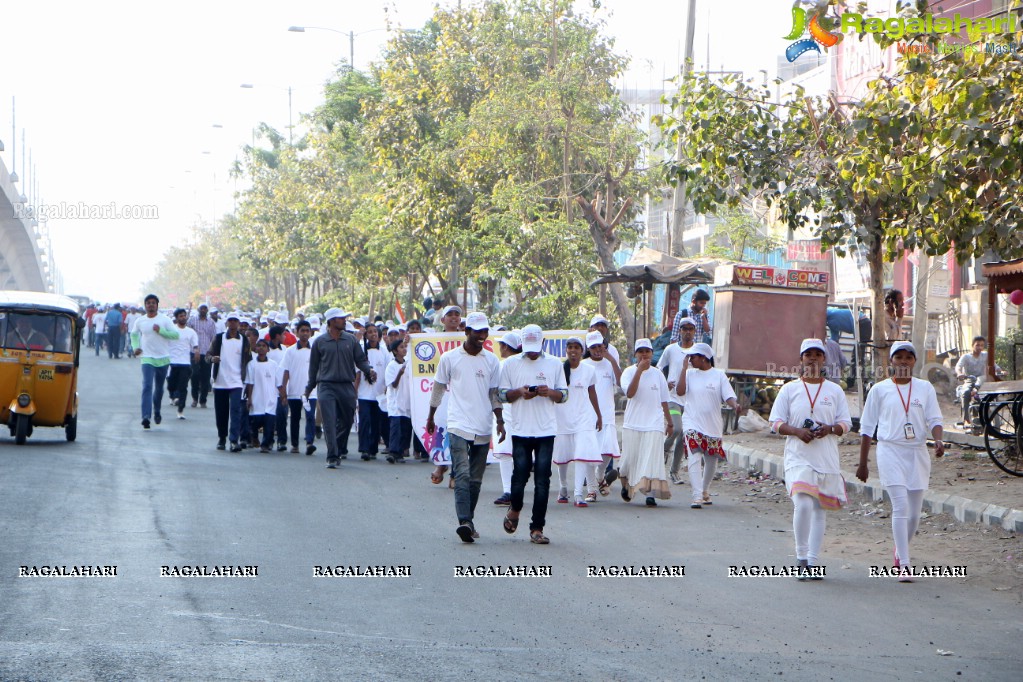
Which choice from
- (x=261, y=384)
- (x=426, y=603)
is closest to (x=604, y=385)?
(x=426, y=603)

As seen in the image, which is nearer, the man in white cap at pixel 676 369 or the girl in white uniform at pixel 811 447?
the girl in white uniform at pixel 811 447

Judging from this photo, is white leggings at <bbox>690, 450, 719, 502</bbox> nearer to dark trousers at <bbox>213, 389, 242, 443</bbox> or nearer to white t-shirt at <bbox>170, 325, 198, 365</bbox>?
dark trousers at <bbox>213, 389, 242, 443</bbox>

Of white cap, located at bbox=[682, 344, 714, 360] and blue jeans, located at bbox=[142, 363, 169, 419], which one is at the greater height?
white cap, located at bbox=[682, 344, 714, 360]

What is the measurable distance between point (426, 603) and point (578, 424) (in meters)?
5.15

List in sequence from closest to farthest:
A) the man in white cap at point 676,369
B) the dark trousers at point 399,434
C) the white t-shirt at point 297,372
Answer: the man in white cap at point 676,369
the dark trousers at point 399,434
the white t-shirt at point 297,372

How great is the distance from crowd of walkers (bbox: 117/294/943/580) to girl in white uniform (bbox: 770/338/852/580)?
10 mm

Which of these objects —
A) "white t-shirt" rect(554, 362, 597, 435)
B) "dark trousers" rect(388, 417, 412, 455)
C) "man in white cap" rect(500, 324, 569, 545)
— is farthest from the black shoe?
"dark trousers" rect(388, 417, 412, 455)

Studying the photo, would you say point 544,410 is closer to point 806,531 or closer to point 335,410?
point 806,531

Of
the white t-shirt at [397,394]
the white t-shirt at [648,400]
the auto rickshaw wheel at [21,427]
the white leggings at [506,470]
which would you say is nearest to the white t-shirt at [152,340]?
the auto rickshaw wheel at [21,427]

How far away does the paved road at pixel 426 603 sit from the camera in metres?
6.36

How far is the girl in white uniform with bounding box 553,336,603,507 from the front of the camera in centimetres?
1263

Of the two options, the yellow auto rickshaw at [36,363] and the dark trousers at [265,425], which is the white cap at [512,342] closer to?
the dark trousers at [265,425]

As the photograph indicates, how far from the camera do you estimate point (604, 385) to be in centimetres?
1309

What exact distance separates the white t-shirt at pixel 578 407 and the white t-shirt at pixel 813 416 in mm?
3404
